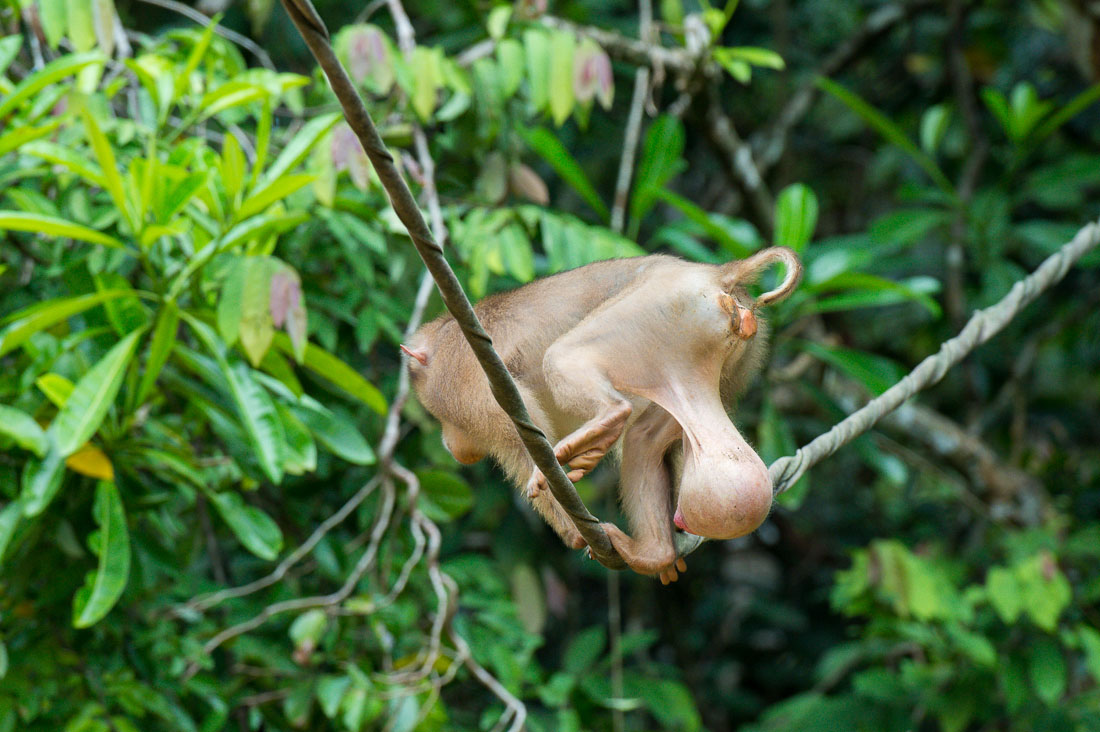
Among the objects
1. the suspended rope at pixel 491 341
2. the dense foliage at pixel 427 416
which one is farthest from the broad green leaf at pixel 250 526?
the suspended rope at pixel 491 341

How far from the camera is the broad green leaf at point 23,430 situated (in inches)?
101

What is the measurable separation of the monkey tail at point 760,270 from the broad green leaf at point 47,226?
5.33ft

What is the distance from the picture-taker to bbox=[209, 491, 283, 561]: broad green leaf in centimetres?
299

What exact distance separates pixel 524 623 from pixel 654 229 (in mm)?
2496

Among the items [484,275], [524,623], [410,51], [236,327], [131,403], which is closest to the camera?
[236,327]

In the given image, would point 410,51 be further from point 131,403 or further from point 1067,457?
point 1067,457

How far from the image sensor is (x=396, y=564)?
3701mm

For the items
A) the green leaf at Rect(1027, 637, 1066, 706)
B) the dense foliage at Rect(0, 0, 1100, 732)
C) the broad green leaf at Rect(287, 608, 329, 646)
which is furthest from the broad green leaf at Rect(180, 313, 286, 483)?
the green leaf at Rect(1027, 637, 1066, 706)

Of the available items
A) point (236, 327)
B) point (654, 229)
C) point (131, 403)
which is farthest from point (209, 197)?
point (654, 229)

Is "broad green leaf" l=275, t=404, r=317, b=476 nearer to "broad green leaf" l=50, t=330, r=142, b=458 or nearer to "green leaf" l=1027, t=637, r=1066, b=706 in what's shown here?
"broad green leaf" l=50, t=330, r=142, b=458

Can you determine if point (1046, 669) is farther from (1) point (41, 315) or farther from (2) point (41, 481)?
(1) point (41, 315)

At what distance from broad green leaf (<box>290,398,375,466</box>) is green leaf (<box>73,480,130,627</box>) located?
556mm

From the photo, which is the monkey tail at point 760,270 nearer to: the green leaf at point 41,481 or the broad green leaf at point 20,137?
the green leaf at point 41,481

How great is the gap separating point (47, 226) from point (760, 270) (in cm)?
176
